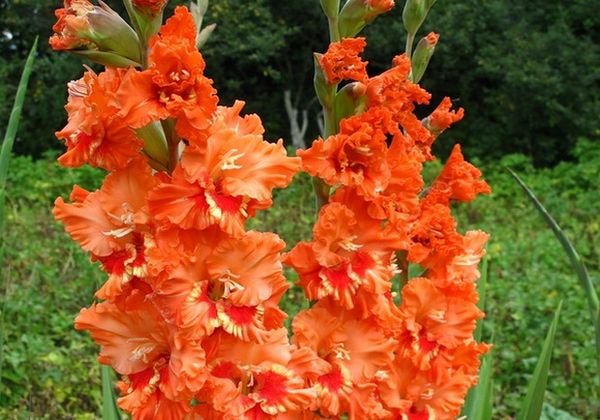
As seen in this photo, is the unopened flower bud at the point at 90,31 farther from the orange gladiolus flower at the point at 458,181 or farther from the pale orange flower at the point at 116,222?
the orange gladiolus flower at the point at 458,181

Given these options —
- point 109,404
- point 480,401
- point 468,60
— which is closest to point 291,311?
point 480,401

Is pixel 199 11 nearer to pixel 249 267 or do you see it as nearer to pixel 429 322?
pixel 249 267

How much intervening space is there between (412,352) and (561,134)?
12.5 metres

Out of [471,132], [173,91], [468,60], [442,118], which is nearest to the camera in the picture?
[173,91]

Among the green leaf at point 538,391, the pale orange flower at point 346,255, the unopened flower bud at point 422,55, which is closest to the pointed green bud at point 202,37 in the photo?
the pale orange flower at point 346,255

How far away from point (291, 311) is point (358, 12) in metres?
2.57

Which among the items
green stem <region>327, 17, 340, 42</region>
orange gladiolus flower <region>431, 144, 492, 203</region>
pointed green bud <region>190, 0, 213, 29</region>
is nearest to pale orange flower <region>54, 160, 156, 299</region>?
pointed green bud <region>190, 0, 213, 29</region>

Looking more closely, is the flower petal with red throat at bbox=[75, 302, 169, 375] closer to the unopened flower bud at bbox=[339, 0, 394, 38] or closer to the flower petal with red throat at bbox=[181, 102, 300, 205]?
the flower petal with red throat at bbox=[181, 102, 300, 205]

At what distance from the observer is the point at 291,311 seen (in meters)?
3.70

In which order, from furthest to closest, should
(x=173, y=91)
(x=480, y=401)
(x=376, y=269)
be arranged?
(x=480, y=401)
(x=376, y=269)
(x=173, y=91)

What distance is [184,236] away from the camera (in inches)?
40.1

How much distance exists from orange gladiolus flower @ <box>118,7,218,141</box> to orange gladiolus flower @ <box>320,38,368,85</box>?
0.72 ft

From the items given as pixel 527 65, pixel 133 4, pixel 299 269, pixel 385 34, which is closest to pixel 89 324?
pixel 299 269

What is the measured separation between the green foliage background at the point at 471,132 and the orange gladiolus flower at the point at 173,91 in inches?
102
